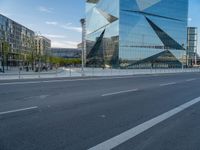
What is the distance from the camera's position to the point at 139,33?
8519cm

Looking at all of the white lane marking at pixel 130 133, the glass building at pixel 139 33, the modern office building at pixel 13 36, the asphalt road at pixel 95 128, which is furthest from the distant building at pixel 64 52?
the white lane marking at pixel 130 133

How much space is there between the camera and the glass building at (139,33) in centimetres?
8025

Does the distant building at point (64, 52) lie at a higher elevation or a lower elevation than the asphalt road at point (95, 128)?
higher

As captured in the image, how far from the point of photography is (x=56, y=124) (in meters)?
6.06

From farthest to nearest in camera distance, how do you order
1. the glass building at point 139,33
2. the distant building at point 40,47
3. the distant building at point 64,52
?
1. the distant building at point 64,52
2. the glass building at point 139,33
3. the distant building at point 40,47

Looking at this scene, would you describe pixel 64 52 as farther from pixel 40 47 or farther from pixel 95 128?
pixel 95 128

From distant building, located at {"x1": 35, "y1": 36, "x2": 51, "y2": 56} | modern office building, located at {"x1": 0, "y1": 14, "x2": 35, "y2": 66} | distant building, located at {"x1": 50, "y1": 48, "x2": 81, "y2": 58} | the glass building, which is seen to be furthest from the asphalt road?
distant building, located at {"x1": 50, "y1": 48, "x2": 81, "y2": 58}

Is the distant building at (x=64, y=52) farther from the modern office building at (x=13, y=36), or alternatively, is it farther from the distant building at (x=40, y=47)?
the distant building at (x=40, y=47)

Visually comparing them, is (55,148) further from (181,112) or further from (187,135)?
(181,112)

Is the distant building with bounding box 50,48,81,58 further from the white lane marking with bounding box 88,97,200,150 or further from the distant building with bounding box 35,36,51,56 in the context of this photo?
the white lane marking with bounding box 88,97,200,150

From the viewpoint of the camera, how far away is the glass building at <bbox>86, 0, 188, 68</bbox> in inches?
3159

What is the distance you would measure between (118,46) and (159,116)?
72.8 metres

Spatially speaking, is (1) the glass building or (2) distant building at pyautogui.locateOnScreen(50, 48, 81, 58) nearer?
(1) the glass building

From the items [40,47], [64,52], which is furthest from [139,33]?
[64,52]
